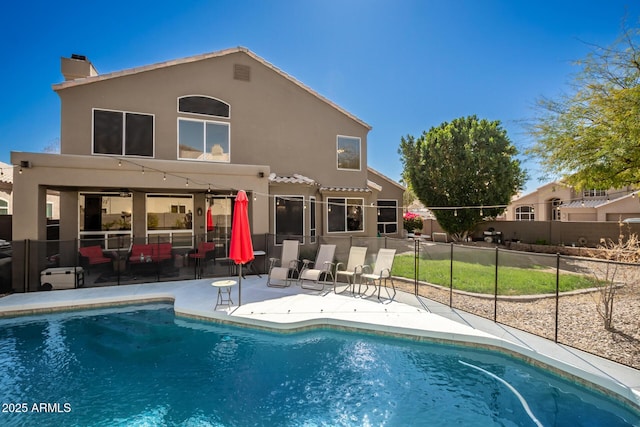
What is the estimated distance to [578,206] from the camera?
26062 millimetres

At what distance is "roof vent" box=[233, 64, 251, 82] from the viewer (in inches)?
561

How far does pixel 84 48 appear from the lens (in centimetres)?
1391

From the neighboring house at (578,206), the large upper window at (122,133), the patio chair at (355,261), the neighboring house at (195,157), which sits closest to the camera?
the patio chair at (355,261)

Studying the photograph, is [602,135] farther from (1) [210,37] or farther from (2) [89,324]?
(1) [210,37]

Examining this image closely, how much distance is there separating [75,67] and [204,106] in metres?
5.73

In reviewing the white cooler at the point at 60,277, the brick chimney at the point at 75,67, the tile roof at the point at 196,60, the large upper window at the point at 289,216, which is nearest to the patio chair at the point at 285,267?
the large upper window at the point at 289,216

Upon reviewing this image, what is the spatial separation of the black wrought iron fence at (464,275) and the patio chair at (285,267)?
1.13m

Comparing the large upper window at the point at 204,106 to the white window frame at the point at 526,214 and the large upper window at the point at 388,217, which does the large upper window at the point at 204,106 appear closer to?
the large upper window at the point at 388,217

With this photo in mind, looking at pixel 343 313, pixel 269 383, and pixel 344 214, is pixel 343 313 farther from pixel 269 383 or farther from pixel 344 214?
pixel 344 214

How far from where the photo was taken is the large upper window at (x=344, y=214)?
15.8 m

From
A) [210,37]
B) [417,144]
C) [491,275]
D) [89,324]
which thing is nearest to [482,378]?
[491,275]

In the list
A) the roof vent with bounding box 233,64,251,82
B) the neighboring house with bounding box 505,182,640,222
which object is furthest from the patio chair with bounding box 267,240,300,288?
the neighboring house with bounding box 505,182,640,222

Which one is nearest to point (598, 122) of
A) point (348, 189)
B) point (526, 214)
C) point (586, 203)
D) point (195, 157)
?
point (348, 189)

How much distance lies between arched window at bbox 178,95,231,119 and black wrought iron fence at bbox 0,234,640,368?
18.2ft
